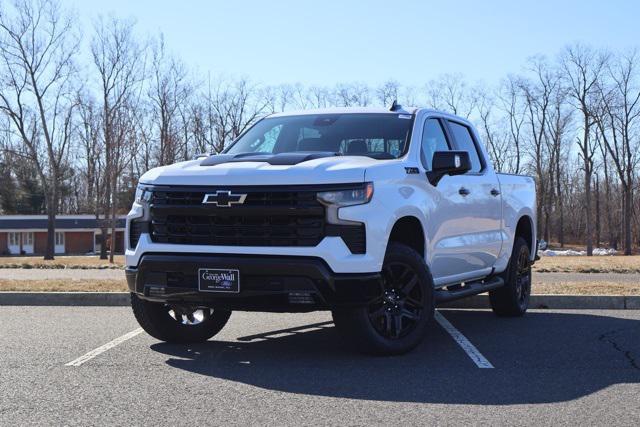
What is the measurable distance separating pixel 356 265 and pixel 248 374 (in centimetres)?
112

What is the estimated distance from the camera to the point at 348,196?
5.68m

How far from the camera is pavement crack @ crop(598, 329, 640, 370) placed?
610cm

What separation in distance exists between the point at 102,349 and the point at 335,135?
281 centimetres

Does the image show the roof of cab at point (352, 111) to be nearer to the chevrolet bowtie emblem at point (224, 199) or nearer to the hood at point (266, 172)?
the hood at point (266, 172)

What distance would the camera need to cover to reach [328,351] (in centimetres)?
655

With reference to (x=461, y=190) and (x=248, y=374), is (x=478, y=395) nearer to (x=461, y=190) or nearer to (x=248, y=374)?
(x=248, y=374)

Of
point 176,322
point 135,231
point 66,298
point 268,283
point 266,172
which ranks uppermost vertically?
point 266,172

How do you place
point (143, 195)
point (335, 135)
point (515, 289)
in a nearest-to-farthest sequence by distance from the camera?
point (143, 195) → point (335, 135) → point (515, 289)

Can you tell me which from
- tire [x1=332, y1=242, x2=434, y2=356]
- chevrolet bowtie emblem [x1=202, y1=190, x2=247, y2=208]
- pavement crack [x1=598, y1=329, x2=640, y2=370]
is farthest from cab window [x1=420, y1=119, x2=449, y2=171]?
pavement crack [x1=598, y1=329, x2=640, y2=370]

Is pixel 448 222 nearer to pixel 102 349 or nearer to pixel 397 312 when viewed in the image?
pixel 397 312

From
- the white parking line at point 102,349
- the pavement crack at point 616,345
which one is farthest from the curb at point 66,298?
the pavement crack at point 616,345

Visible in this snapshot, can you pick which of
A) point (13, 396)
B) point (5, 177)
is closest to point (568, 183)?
point (5, 177)

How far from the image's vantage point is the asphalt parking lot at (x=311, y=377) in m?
4.48

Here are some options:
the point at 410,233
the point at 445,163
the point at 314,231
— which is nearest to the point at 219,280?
the point at 314,231
